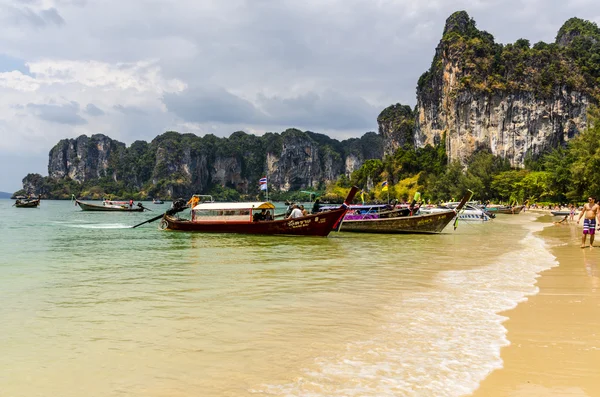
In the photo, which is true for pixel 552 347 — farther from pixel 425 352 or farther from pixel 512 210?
pixel 512 210

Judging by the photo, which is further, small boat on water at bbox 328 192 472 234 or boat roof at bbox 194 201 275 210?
small boat on water at bbox 328 192 472 234

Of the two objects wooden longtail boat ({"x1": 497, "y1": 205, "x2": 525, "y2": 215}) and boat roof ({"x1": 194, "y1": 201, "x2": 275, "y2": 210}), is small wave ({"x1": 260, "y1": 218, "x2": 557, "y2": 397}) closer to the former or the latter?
boat roof ({"x1": 194, "y1": 201, "x2": 275, "y2": 210})

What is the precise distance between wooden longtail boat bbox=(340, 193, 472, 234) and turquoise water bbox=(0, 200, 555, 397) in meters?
14.4

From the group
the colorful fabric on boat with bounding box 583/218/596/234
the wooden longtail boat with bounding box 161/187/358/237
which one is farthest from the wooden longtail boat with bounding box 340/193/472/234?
Answer: the colorful fabric on boat with bounding box 583/218/596/234

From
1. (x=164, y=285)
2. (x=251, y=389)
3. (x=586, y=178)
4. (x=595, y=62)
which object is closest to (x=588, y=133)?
(x=586, y=178)

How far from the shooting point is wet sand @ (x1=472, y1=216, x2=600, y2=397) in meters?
4.33

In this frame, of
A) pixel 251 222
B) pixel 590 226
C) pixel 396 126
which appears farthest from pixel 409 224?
pixel 396 126

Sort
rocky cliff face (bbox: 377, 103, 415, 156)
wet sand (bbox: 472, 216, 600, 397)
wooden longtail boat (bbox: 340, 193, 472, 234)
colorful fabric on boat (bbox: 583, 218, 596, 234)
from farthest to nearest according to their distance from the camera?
1. rocky cliff face (bbox: 377, 103, 415, 156)
2. wooden longtail boat (bbox: 340, 193, 472, 234)
3. colorful fabric on boat (bbox: 583, 218, 596, 234)
4. wet sand (bbox: 472, 216, 600, 397)

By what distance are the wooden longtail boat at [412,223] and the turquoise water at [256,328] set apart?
1444 cm

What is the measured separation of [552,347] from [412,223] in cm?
2366

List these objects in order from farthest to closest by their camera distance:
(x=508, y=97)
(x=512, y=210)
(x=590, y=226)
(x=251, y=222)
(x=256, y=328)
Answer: (x=508, y=97)
(x=512, y=210)
(x=251, y=222)
(x=590, y=226)
(x=256, y=328)

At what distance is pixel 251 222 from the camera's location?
26.8 meters

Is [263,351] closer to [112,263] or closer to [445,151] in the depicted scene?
[112,263]

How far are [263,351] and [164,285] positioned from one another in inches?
226
